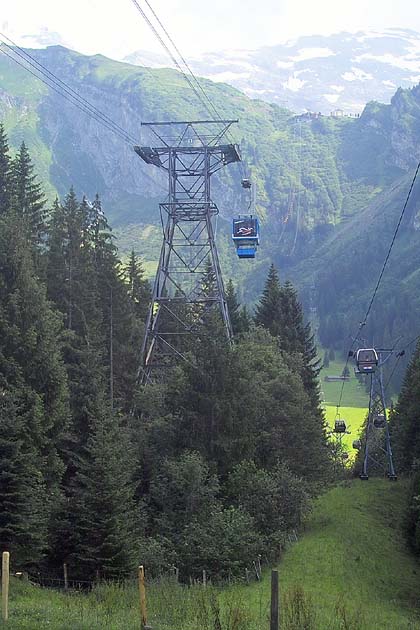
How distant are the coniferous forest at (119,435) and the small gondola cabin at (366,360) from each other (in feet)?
17.0

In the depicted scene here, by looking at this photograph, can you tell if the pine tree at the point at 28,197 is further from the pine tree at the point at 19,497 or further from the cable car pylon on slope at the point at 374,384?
the pine tree at the point at 19,497

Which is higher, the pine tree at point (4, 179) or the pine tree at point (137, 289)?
the pine tree at point (4, 179)

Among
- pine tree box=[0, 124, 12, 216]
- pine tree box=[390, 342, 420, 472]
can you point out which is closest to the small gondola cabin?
pine tree box=[390, 342, 420, 472]

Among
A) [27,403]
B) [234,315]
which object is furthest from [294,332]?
[27,403]

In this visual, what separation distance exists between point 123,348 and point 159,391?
11.9m

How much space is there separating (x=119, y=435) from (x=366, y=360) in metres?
24.0

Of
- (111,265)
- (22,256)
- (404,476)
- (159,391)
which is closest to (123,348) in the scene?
(111,265)

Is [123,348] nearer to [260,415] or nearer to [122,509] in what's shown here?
[260,415]

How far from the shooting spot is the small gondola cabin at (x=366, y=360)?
54.0 metres

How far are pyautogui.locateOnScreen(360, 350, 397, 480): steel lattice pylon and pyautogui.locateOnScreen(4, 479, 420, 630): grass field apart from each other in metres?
2.35

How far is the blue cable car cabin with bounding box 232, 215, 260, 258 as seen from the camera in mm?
47781

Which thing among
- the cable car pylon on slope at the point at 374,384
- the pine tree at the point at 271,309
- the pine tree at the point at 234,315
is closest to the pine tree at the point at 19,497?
→ the cable car pylon on slope at the point at 374,384

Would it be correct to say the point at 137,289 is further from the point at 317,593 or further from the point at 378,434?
the point at 317,593

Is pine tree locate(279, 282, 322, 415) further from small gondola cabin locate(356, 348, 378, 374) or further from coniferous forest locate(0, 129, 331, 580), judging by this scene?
small gondola cabin locate(356, 348, 378, 374)
